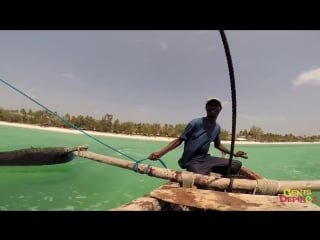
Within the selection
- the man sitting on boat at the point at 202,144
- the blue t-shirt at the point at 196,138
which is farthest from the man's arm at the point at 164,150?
the blue t-shirt at the point at 196,138

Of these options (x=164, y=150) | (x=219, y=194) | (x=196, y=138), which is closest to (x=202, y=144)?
(x=196, y=138)

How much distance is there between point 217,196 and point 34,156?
18.1 ft

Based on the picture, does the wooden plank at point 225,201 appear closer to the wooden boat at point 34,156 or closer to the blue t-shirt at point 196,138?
the blue t-shirt at point 196,138

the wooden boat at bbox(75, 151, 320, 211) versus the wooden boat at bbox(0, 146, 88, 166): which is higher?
the wooden boat at bbox(75, 151, 320, 211)

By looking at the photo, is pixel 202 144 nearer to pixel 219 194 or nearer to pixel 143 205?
pixel 219 194

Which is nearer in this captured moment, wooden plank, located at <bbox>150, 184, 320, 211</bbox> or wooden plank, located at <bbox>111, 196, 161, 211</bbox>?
wooden plank, located at <bbox>111, 196, 161, 211</bbox>

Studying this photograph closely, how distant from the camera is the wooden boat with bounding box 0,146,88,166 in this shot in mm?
6227

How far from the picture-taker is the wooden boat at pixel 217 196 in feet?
6.82

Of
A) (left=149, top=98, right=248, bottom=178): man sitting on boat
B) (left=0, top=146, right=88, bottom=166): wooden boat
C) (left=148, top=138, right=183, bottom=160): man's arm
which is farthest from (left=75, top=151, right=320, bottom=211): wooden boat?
(left=0, top=146, right=88, bottom=166): wooden boat

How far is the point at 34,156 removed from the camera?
20.8 ft

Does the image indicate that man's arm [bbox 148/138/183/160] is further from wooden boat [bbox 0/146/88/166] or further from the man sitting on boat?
wooden boat [bbox 0/146/88/166]

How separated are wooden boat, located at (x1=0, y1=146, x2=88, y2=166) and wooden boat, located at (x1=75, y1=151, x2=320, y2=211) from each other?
3.71 m
